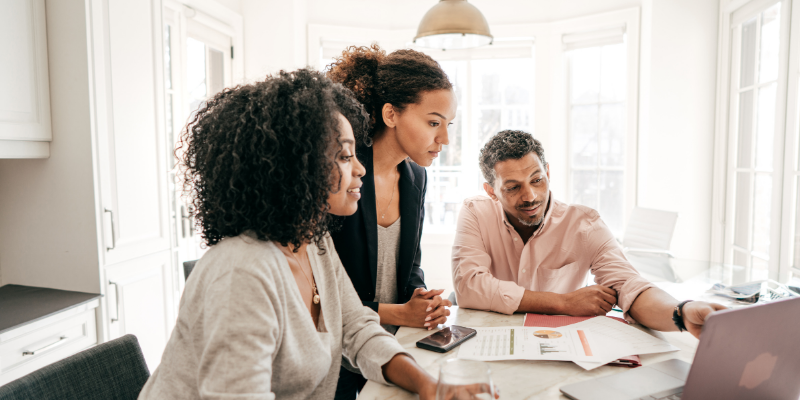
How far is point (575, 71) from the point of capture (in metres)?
4.02

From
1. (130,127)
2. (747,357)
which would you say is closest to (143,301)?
(130,127)

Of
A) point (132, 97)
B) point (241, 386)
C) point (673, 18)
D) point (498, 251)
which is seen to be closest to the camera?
point (241, 386)

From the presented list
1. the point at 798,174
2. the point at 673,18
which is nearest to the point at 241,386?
the point at 798,174

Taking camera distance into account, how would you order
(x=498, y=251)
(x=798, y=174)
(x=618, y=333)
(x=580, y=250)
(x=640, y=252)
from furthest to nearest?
(x=640, y=252) → (x=798, y=174) → (x=498, y=251) → (x=580, y=250) → (x=618, y=333)

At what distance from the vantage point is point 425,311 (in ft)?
4.04

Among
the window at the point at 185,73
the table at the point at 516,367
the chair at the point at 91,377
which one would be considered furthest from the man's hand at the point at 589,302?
the window at the point at 185,73

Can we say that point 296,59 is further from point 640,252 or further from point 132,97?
point 640,252

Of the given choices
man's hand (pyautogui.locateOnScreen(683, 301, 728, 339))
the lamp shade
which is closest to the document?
man's hand (pyautogui.locateOnScreen(683, 301, 728, 339))

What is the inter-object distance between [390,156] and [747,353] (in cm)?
101

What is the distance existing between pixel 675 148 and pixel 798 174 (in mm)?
940

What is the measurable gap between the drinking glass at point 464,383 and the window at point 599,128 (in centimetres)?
359

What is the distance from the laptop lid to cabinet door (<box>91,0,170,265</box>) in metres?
2.13

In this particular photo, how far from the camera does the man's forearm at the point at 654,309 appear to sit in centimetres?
115

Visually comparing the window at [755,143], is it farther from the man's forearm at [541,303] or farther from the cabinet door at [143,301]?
the cabinet door at [143,301]
